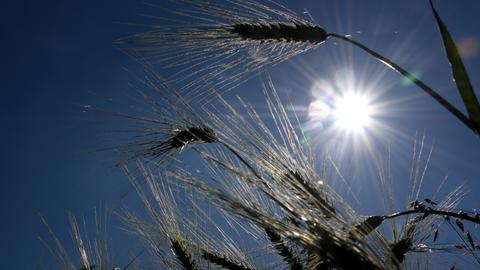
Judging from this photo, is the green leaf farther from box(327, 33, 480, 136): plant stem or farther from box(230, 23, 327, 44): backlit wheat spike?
box(230, 23, 327, 44): backlit wheat spike

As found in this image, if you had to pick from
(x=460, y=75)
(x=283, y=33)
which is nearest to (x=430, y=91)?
(x=460, y=75)

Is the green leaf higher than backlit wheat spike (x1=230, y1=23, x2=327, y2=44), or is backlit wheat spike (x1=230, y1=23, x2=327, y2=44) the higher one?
backlit wheat spike (x1=230, y1=23, x2=327, y2=44)

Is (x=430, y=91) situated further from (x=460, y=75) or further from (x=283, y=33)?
(x=283, y=33)

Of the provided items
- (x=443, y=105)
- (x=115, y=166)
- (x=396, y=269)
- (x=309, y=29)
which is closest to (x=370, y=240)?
(x=396, y=269)

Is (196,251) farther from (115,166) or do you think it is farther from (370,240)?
(370,240)

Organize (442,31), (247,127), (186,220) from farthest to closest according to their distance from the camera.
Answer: (186,220) → (247,127) → (442,31)

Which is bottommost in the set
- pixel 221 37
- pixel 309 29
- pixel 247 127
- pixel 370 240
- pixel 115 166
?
pixel 370 240

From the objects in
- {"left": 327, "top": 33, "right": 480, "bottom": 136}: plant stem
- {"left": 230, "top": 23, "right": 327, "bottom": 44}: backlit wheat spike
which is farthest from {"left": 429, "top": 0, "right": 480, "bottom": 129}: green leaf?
{"left": 230, "top": 23, "right": 327, "bottom": 44}: backlit wheat spike

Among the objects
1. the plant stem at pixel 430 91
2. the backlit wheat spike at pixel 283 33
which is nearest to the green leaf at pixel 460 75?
the plant stem at pixel 430 91

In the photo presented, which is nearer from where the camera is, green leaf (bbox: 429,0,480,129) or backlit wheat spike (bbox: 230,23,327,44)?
green leaf (bbox: 429,0,480,129)
